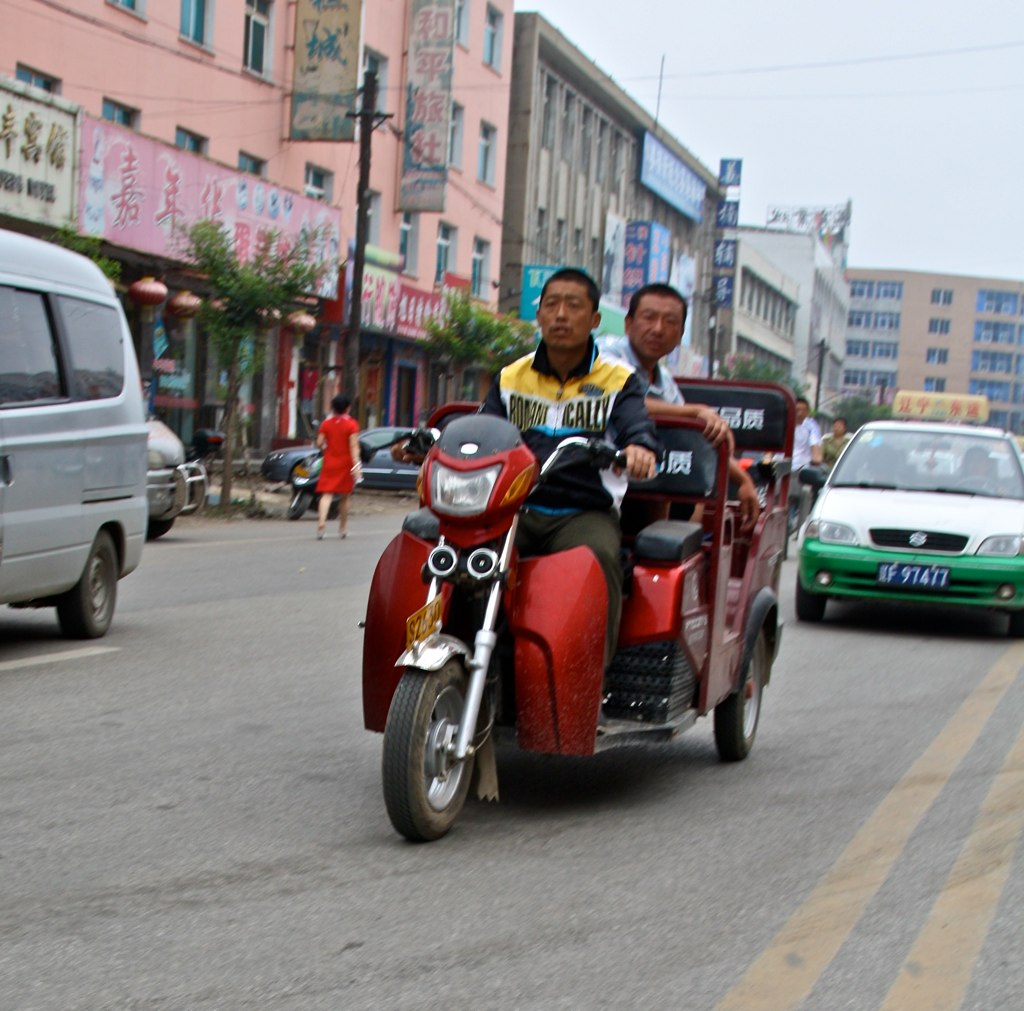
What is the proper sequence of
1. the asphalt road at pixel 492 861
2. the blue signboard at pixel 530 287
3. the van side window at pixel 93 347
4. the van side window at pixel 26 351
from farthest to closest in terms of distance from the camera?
the blue signboard at pixel 530 287 < the van side window at pixel 93 347 < the van side window at pixel 26 351 < the asphalt road at pixel 492 861

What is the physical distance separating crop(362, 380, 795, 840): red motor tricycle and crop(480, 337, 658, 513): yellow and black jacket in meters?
0.26

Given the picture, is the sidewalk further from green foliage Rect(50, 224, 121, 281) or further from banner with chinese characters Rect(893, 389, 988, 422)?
banner with chinese characters Rect(893, 389, 988, 422)

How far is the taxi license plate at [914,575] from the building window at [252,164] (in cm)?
2115

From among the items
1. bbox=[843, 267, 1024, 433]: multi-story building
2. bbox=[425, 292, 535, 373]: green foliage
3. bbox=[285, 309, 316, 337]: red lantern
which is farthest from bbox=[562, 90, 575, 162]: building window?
bbox=[843, 267, 1024, 433]: multi-story building

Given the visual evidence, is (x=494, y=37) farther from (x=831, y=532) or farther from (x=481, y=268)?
(x=831, y=532)

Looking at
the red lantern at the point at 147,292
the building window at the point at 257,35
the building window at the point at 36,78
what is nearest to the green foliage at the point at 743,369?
the building window at the point at 257,35

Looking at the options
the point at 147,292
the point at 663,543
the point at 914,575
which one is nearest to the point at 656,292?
the point at 663,543

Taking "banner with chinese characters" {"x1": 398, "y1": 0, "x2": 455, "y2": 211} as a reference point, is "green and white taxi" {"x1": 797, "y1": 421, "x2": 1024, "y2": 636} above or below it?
below

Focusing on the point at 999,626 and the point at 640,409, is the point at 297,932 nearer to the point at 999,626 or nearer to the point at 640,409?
the point at 640,409

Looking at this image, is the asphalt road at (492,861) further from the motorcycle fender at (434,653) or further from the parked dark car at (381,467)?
the parked dark car at (381,467)

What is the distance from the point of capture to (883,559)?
1166cm

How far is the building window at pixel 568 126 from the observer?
51938mm

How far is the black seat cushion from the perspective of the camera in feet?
18.4

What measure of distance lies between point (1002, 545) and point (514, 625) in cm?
729
